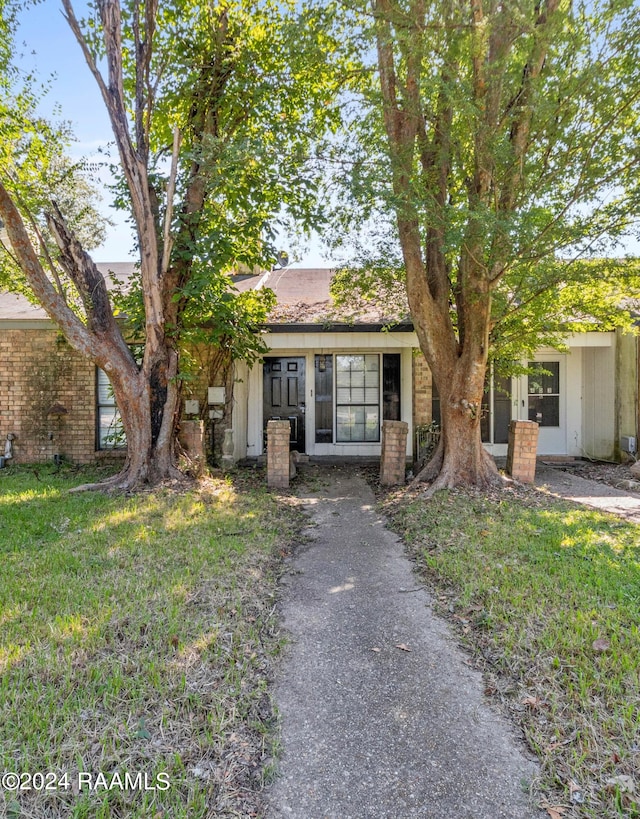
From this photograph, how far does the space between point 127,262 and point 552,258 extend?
36.7 ft

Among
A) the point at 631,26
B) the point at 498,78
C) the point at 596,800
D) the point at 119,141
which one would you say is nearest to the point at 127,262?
the point at 119,141

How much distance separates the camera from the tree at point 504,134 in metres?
4.91

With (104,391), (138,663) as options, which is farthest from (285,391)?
(138,663)

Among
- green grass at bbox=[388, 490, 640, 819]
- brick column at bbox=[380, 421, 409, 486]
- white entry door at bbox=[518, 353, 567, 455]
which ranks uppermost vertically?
white entry door at bbox=[518, 353, 567, 455]

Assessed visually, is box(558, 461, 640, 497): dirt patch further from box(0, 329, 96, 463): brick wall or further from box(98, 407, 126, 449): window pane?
box(0, 329, 96, 463): brick wall

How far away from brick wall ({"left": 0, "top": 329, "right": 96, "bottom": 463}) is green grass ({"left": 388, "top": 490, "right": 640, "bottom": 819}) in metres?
6.85

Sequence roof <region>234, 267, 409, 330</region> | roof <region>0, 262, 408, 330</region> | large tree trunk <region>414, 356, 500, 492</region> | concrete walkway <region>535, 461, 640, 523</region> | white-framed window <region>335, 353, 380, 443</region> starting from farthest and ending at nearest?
white-framed window <region>335, 353, 380, 443</region> → roof <region>0, 262, 408, 330</region> → roof <region>234, 267, 409, 330</region> → large tree trunk <region>414, 356, 500, 492</region> → concrete walkway <region>535, 461, 640, 523</region>

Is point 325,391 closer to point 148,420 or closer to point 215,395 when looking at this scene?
point 215,395

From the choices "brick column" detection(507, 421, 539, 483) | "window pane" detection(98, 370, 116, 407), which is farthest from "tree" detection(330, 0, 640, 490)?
"window pane" detection(98, 370, 116, 407)

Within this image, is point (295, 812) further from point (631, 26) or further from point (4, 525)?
point (631, 26)

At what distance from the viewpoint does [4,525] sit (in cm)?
511

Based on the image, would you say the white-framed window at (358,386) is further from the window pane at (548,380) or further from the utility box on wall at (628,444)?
the utility box on wall at (628,444)

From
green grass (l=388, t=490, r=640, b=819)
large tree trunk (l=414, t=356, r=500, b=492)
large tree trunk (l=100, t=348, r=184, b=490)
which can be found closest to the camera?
green grass (l=388, t=490, r=640, b=819)

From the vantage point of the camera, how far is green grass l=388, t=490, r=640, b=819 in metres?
2.00
